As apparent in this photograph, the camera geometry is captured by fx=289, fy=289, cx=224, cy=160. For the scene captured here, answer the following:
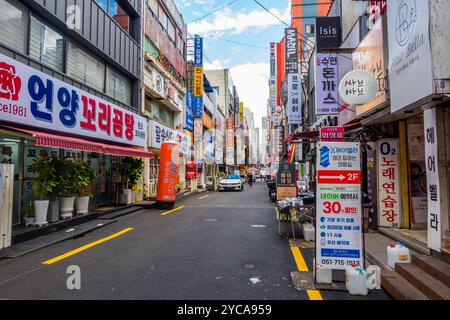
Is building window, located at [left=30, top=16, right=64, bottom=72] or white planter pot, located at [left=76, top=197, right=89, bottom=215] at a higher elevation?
building window, located at [left=30, top=16, right=64, bottom=72]

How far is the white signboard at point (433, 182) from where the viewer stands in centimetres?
506

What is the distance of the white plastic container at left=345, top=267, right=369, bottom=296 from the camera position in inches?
167

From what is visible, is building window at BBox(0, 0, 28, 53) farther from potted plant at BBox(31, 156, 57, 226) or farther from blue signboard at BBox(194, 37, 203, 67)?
blue signboard at BBox(194, 37, 203, 67)

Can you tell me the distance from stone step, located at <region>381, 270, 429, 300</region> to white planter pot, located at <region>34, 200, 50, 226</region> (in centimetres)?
844

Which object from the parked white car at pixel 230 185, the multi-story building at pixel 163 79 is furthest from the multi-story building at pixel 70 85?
the parked white car at pixel 230 185

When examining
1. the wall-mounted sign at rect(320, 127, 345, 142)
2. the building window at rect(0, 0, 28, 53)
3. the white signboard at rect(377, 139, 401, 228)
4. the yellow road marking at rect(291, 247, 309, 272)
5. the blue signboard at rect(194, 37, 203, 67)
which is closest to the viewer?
the wall-mounted sign at rect(320, 127, 345, 142)

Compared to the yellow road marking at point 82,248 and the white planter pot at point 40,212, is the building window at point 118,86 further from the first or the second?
the yellow road marking at point 82,248

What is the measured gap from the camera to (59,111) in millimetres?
9703

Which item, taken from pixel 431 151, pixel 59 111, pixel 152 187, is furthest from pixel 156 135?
pixel 431 151

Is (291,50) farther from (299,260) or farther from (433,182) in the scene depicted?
(299,260)

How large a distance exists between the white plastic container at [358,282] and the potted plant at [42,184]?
7.97 m

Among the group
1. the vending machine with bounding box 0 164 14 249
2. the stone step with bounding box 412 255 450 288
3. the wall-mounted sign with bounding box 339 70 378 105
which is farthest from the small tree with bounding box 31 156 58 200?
the stone step with bounding box 412 255 450 288

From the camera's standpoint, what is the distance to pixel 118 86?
1539 cm
